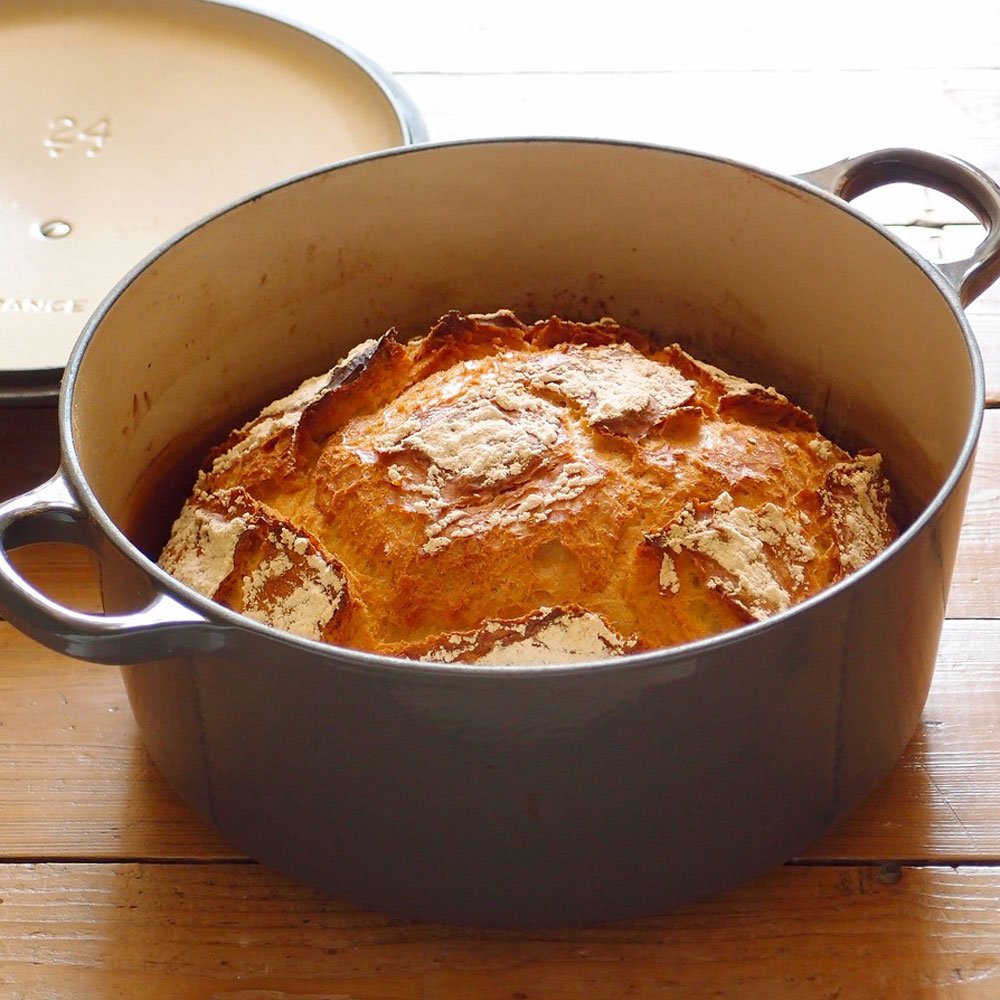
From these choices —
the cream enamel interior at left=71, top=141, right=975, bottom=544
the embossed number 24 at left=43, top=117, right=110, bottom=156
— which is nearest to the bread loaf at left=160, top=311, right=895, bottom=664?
the cream enamel interior at left=71, top=141, right=975, bottom=544

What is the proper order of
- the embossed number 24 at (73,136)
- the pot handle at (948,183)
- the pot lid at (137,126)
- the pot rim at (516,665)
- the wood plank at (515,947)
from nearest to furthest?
the pot rim at (516,665) → the wood plank at (515,947) → the pot handle at (948,183) → the pot lid at (137,126) → the embossed number 24 at (73,136)

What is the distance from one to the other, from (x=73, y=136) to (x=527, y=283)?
614 millimetres

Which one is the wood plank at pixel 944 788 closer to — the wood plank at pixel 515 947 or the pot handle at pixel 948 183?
the wood plank at pixel 515 947

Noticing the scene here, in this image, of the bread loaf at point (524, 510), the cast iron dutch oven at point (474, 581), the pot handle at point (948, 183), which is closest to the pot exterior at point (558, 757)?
the cast iron dutch oven at point (474, 581)

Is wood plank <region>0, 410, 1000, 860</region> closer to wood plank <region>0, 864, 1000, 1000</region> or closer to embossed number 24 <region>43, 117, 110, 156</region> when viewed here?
wood plank <region>0, 864, 1000, 1000</region>

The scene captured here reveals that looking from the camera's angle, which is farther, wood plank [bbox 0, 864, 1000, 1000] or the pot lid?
the pot lid

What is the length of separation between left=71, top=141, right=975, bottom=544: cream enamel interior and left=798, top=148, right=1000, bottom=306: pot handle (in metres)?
0.03

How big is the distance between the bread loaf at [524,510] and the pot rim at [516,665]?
9 cm

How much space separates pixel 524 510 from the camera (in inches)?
35.4

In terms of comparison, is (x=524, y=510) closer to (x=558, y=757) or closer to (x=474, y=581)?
(x=474, y=581)

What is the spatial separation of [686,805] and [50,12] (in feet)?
4.29

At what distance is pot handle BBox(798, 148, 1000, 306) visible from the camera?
93 cm

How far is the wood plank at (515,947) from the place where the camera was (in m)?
0.81

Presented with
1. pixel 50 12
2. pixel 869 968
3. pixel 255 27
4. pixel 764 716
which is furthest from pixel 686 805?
pixel 50 12
